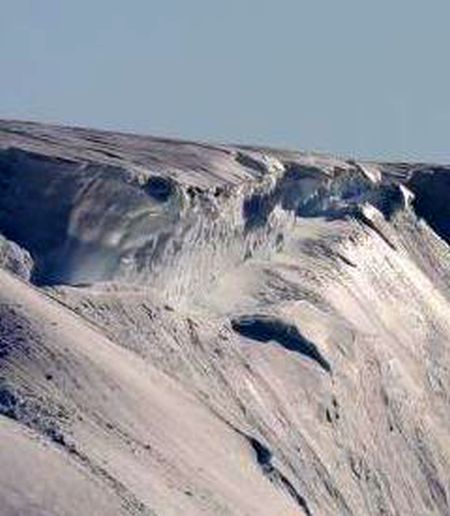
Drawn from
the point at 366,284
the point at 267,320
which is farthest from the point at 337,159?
the point at 267,320

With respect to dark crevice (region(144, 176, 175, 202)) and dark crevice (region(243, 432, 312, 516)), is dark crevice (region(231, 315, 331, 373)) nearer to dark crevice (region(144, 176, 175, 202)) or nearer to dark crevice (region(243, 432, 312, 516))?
dark crevice (region(144, 176, 175, 202))

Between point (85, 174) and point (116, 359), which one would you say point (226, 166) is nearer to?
point (85, 174)

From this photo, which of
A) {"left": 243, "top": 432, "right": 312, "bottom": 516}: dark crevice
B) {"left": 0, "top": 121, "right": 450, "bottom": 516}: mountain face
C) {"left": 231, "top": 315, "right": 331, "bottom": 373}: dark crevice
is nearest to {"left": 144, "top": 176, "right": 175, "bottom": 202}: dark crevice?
{"left": 0, "top": 121, "right": 450, "bottom": 516}: mountain face

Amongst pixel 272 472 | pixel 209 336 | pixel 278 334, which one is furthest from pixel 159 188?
pixel 272 472

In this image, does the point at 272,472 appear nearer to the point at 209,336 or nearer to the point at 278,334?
the point at 209,336

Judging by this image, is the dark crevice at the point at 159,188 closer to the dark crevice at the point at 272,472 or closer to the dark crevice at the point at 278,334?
the dark crevice at the point at 278,334
